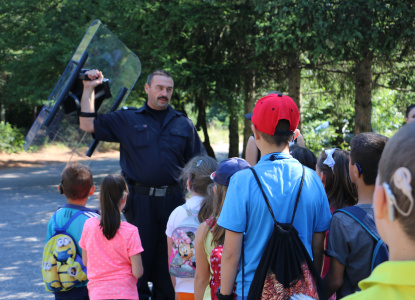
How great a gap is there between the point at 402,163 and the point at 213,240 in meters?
1.92

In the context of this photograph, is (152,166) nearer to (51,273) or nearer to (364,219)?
(51,273)

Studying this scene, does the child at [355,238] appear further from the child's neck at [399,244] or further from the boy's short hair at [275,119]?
the child's neck at [399,244]

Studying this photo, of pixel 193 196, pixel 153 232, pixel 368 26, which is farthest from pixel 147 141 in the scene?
pixel 368 26

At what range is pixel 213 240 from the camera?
283 centimetres

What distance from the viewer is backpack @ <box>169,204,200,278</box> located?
3.45m

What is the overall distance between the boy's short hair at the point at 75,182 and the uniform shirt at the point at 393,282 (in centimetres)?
303

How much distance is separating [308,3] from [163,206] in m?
6.47

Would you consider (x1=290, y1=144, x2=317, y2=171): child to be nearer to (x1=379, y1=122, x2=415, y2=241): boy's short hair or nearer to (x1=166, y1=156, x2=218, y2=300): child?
(x1=166, y1=156, x2=218, y2=300): child

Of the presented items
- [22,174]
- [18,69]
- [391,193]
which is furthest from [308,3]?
[22,174]

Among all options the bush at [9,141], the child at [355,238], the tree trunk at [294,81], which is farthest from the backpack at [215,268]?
the bush at [9,141]

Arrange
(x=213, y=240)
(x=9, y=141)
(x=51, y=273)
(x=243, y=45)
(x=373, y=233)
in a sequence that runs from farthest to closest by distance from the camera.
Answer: (x=9, y=141)
(x=243, y=45)
(x=51, y=273)
(x=213, y=240)
(x=373, y=233)

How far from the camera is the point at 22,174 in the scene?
1947 cm

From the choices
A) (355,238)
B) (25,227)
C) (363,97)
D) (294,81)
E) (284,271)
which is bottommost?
(25,227)

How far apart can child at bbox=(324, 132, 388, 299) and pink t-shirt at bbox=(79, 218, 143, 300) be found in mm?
1448
